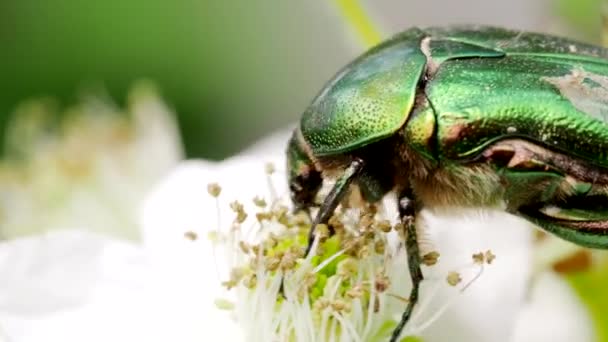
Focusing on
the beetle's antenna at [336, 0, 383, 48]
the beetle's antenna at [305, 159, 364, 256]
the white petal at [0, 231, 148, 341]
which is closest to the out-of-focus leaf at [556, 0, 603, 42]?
the beetle's antenna at [336, 0, 383, 48]

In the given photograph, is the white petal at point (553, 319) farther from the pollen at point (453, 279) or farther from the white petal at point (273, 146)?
the white petal at point (273, 146)

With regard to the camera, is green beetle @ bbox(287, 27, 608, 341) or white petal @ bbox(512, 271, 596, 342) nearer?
green beetle @ bbox(287, 27, 608, 341)

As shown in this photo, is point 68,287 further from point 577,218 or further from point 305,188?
point 577,218

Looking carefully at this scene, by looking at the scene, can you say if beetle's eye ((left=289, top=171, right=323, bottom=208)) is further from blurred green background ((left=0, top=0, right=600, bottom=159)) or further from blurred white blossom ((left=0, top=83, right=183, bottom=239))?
blurred green background ((left=0, top=0, right=600, bottom=159))

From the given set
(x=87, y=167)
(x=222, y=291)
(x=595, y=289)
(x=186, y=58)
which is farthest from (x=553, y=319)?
(x=186, y=58)

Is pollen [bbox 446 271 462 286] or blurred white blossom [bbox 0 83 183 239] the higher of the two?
blurred white blossom [bbox 0 83 183 239]

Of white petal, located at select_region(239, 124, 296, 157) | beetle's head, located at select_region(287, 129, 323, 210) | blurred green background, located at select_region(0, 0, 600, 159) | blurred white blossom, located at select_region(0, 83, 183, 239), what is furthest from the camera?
blurred green background, located at select_region(0, 0, 600, 159)

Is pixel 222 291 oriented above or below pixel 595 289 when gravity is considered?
above

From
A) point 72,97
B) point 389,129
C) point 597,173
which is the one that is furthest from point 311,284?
point 72,97
